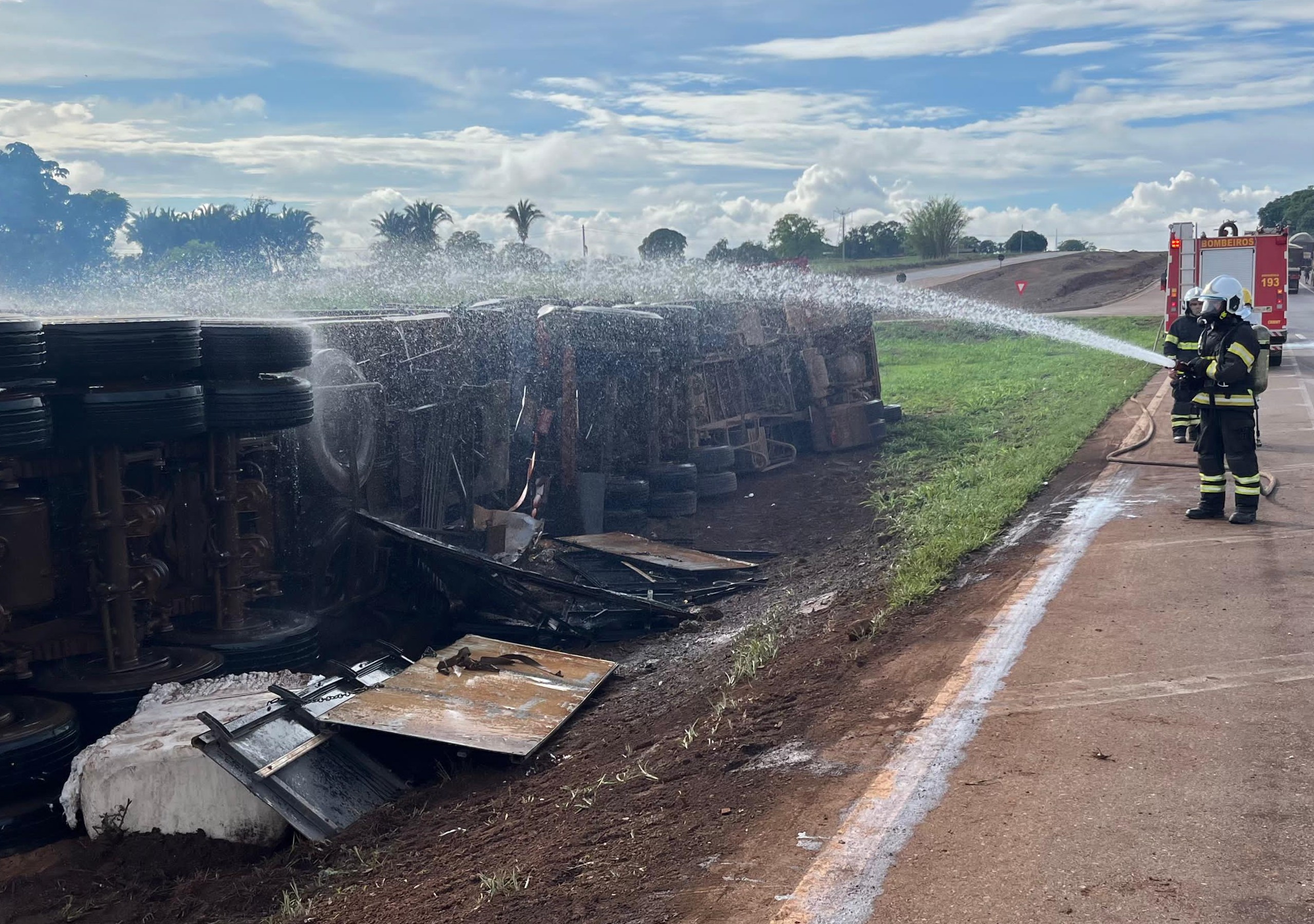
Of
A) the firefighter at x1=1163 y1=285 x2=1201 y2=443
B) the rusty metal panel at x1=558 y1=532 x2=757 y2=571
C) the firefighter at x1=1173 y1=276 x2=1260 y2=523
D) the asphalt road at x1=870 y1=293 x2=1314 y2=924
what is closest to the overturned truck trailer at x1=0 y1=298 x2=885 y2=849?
the rusty metal panel at x1=558 y1=532 x2=757 y2=571

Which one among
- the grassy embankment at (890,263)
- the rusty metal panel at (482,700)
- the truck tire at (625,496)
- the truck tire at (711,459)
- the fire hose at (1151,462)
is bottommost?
the rusty metal panel at (482,700)

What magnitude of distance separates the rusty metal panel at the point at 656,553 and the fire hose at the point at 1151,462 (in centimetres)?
392

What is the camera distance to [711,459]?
13.8 meters

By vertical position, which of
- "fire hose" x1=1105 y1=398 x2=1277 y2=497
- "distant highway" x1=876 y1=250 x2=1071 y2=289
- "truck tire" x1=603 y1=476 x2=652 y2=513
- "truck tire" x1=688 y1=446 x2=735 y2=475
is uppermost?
"distant highway" x1=876 y1=250 x2=1071 y2=289

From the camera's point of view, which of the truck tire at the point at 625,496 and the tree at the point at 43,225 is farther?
the tree at the point at 43,225

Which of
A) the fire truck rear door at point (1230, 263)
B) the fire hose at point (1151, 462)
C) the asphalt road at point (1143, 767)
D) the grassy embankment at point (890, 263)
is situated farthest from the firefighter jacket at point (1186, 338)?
the grassy embankment at point (890, 263)

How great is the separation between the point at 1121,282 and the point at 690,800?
45.3 m

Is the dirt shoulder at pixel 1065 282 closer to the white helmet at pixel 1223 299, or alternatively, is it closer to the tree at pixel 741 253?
the tree at pixel 741 253

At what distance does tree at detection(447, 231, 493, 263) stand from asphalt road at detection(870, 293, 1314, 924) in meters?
28.3

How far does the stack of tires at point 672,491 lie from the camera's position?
12672mm

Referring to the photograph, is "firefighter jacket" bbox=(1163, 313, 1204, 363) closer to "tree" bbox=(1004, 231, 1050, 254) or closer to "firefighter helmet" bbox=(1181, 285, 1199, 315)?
"firefighter helmet" bbox=(1181, 285, 1199, 315)

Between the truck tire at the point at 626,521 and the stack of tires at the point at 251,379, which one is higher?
the stack of tires at the point at 251,379

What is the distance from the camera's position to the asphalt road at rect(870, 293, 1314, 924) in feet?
10.7

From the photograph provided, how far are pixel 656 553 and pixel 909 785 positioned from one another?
6.49 metres
